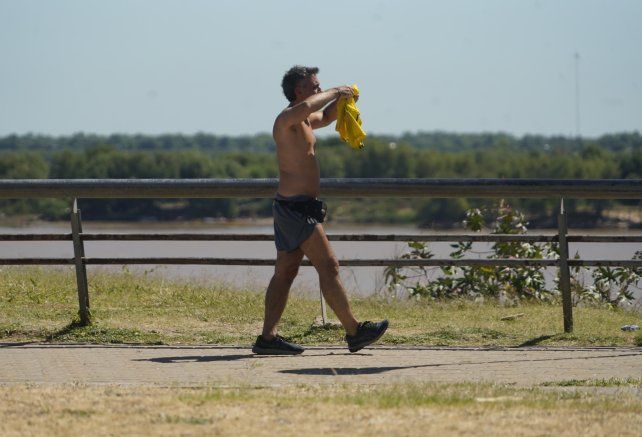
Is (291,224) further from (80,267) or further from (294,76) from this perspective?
(80,267)

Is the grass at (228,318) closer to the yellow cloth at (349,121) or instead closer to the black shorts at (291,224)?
the black shorts at (291,224)

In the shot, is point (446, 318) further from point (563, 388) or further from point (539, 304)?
point (563, 388)

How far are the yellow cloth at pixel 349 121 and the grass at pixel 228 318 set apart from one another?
1.43m

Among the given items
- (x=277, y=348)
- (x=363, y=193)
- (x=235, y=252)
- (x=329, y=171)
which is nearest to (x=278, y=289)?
(x=277, y=348)

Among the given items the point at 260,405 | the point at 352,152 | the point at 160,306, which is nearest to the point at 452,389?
the point at 260,405

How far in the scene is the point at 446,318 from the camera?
9.95 meters

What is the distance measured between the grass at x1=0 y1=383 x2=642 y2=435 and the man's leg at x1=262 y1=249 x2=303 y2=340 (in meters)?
1.39

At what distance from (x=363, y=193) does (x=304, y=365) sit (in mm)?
1708

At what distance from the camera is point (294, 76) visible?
8.27 meters

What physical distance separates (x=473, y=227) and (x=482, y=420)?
24.2 ft

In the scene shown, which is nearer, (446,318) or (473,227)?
(446,318)

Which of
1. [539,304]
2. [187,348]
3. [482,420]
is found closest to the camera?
[482,420]

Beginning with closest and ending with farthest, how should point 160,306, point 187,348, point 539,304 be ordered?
1. point 187,348
2. point 160,306
3. point 539,304

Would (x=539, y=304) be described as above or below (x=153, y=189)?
below
